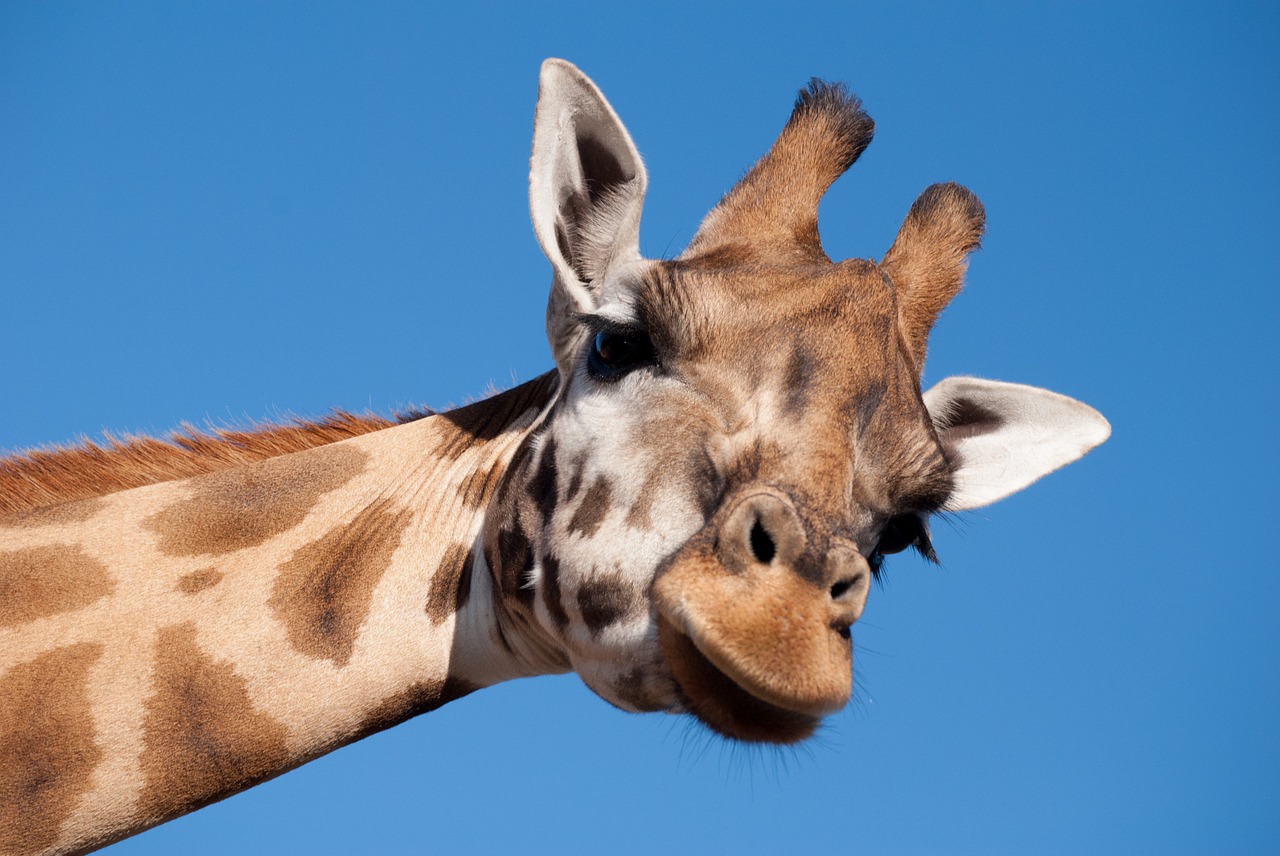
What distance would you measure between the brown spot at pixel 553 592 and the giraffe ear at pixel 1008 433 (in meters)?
2.07

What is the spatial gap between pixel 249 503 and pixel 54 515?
0.80m

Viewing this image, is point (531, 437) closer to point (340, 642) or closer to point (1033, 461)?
point (340, 642)

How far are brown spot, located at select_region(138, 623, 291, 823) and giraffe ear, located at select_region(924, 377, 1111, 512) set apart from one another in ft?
10.4

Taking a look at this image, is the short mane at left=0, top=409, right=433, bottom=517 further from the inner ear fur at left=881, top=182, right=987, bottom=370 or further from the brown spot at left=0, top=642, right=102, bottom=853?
the inner ear fur at left=881, top=182, right=987, bottom=370

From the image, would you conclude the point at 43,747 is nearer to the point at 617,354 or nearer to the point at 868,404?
the point at 617,354

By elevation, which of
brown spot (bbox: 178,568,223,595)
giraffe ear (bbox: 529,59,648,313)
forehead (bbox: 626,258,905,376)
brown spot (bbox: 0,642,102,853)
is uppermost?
giraffe ear (bbox: 529,59,648,313)

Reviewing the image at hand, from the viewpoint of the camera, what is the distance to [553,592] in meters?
4.55

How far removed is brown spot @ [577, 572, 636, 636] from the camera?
4.27 meters

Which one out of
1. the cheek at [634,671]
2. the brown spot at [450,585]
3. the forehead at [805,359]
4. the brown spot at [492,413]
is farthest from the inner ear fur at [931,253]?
the brown spot at [450,585]

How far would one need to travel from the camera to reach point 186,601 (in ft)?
15.6

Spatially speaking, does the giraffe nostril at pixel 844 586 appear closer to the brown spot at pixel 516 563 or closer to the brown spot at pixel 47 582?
the brown spot at pixel 516 563

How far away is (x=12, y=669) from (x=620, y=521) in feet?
7.45

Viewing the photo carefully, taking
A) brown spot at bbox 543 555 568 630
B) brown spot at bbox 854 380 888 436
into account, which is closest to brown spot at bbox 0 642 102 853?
brown spot at bbox 543 555 568 630

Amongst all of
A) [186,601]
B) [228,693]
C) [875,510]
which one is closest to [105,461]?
[186,601]
